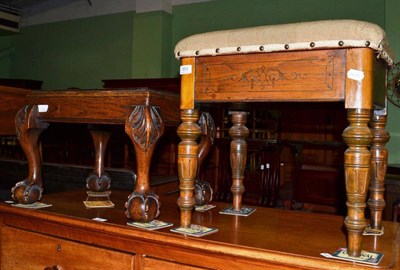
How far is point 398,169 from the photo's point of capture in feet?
13.5

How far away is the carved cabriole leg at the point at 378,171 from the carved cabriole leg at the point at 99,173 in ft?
4.14

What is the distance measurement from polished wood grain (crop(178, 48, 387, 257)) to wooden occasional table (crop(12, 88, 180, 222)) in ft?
0.53

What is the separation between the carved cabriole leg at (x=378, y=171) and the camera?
60.7 inches

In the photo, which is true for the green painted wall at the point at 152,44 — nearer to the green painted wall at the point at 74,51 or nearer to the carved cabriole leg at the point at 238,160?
the green painted wall at the point at 74,51

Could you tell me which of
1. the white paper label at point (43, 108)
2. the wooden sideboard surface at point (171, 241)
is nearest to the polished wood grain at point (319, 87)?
the wooden sideboard surface at point (171, 241)

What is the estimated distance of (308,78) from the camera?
1.28 metres

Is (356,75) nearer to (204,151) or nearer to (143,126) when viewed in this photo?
(143,126)

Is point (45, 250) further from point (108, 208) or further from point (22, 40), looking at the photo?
point (22, 40)

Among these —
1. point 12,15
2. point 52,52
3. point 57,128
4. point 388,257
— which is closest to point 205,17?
point 57,128

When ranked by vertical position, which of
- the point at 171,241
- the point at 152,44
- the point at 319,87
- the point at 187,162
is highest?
the point at 152,44

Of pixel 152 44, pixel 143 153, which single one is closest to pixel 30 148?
pixel 143 153

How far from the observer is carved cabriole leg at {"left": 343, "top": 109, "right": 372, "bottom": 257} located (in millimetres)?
1177

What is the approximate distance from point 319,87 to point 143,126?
65 cm

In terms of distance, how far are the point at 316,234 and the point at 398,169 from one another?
308 centimetres
